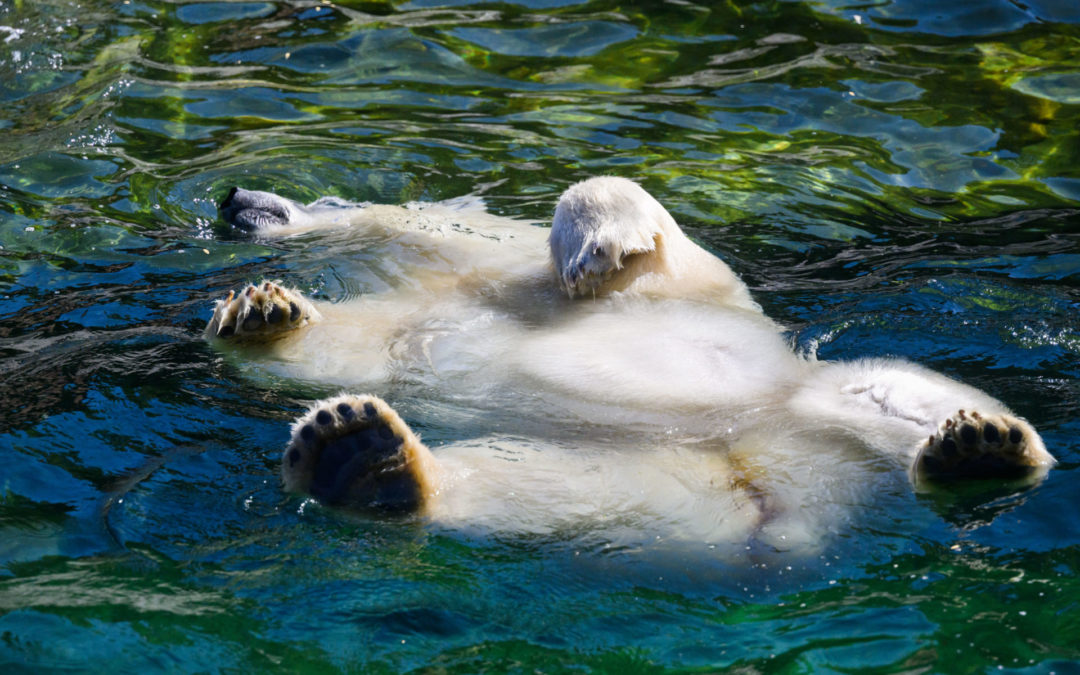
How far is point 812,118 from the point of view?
7898mm

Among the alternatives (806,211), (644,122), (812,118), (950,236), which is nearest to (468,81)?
(644,122)

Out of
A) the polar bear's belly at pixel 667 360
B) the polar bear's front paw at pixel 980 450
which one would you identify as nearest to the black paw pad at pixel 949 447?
the polar bear's front paw at pixel 980 450

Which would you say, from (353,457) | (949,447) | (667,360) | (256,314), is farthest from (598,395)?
(256,314)

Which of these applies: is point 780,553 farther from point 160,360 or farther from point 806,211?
point 806,211

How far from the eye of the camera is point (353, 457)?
3455mm

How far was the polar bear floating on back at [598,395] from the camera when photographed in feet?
11.6

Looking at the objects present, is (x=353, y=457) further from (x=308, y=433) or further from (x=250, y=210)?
(x=250, y=210)

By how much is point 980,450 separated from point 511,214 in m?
3.43

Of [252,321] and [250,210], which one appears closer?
[252,321]

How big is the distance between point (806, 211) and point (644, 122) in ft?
5.81

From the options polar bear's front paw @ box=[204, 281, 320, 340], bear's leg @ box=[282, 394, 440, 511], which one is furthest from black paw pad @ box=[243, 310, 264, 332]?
bear's leg @ box=[282, 394, 440, 511]

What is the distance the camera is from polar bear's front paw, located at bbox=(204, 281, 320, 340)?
4.62 m

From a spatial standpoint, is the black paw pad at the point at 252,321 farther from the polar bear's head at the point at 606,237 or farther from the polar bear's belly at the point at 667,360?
the polar bear's head at the point at 606,237

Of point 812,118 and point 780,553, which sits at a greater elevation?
point 812,118
